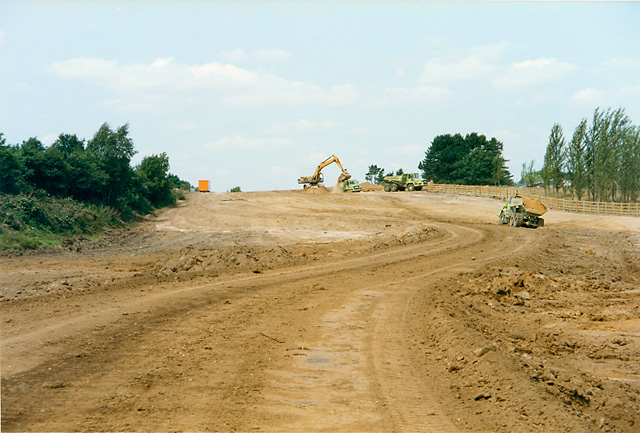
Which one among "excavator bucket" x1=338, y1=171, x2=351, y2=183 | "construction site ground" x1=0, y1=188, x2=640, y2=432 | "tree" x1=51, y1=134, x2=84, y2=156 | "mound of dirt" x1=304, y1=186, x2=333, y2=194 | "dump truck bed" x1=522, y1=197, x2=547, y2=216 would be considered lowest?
"construction site ground" x1=0, y1=188, x2=640, y2=432

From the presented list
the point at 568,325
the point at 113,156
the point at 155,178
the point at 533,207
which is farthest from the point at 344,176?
the point at 568,325

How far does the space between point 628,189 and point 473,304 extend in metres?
55.8

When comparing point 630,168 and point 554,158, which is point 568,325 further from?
point 554,158

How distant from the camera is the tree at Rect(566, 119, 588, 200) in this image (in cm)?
6431

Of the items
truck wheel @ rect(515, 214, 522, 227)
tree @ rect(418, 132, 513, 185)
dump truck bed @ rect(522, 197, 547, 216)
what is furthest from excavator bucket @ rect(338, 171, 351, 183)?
tree @ rect(418, 132, 513, 185)

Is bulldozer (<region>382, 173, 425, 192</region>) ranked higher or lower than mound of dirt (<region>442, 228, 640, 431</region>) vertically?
higher

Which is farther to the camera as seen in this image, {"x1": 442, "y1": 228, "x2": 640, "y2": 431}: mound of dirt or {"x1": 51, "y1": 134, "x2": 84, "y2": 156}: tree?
{"x1": 51, "y1": 134, "x2": 84, "y2": 156}: tree

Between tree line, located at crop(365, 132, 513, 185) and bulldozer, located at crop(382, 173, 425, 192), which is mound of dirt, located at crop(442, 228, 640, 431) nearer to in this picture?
bulldozer, located at crop(382, 173, 425, 192)

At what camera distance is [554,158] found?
71.2 metres

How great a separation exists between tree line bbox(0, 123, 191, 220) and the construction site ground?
12359 mm

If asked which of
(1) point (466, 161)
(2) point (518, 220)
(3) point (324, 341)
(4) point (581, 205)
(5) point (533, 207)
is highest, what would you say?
(1) point (466, 161)

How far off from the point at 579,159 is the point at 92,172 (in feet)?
185

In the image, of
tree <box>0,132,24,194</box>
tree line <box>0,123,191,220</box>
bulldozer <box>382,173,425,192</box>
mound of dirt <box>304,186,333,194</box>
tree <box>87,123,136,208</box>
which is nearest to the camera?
tree <box>0,132,24,194</box>

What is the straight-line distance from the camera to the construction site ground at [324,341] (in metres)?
6.97
